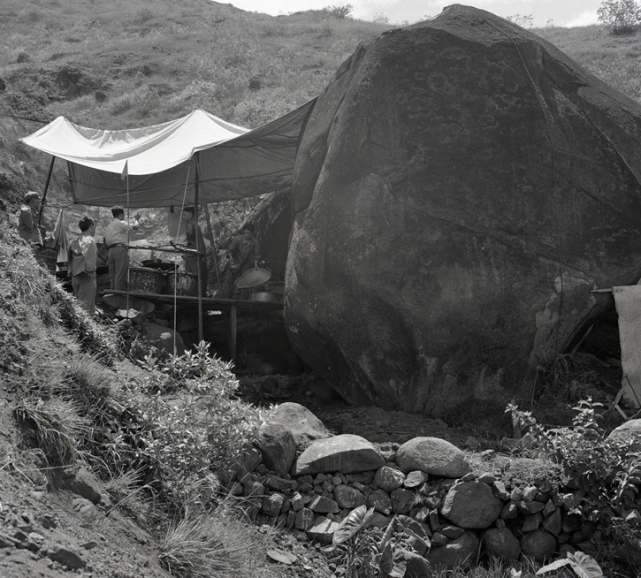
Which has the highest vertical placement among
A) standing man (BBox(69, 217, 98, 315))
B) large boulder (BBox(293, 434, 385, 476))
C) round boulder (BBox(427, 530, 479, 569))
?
standing man (BBox(69, 217, 98, 315))

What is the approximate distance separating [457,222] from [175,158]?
4.40m

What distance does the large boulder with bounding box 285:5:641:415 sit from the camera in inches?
295

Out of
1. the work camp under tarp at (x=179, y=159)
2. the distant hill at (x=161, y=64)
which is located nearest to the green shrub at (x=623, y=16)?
the distant hill at (x=161, y=64)

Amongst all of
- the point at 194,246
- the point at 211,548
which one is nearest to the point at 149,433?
the point at 211,548

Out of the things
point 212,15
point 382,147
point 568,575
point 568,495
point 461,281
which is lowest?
point 568,575

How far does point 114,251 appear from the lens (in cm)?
962

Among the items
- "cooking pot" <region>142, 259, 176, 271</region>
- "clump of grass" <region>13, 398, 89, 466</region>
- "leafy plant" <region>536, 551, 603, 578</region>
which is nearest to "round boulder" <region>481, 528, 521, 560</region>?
"leafy plant" <region>536, 551, 603, 578</region>

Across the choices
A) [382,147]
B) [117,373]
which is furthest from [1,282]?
[382,147]

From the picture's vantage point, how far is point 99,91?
75.0 feet

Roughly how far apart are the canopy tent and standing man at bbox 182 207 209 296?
1.20 ft

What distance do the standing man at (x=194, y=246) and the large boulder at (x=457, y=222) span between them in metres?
2.18

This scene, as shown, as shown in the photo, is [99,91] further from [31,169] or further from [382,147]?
[382,147]

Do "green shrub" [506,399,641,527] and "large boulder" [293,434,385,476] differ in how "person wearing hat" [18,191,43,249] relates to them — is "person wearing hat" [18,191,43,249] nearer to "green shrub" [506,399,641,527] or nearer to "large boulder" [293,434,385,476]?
"large boulder" [293,434,385,476]

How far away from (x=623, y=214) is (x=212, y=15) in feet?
97.0
